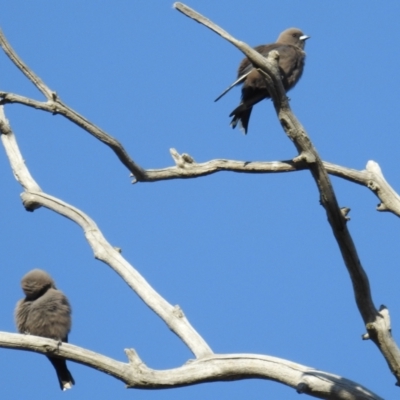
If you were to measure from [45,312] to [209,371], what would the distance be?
6.92 ft

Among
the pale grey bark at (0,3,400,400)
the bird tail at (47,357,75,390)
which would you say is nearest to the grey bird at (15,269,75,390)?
the bird tail at (47,357,75,390)

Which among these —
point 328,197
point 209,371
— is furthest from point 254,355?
point 328,197

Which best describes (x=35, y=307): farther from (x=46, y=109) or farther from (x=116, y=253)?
(x=46, y=109)

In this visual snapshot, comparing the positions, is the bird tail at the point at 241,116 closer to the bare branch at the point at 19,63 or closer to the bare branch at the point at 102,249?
the bare branch at the point at 102,249

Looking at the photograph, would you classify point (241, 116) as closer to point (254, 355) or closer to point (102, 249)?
point (102, 249)

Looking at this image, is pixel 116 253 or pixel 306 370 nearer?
pixel 306 370

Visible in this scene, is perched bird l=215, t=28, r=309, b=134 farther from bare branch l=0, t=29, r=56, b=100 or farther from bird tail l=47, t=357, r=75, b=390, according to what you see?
bird tail l=47, t=357, r=75, b=390

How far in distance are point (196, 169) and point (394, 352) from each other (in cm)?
181

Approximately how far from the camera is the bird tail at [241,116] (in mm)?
6809

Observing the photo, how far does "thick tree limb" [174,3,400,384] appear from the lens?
4.78 m

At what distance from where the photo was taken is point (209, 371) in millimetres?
5023

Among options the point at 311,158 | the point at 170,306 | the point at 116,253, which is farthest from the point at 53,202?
the point at 311,158

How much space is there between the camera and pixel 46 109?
562cm

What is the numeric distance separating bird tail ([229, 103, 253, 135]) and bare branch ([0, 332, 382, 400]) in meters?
2.32
